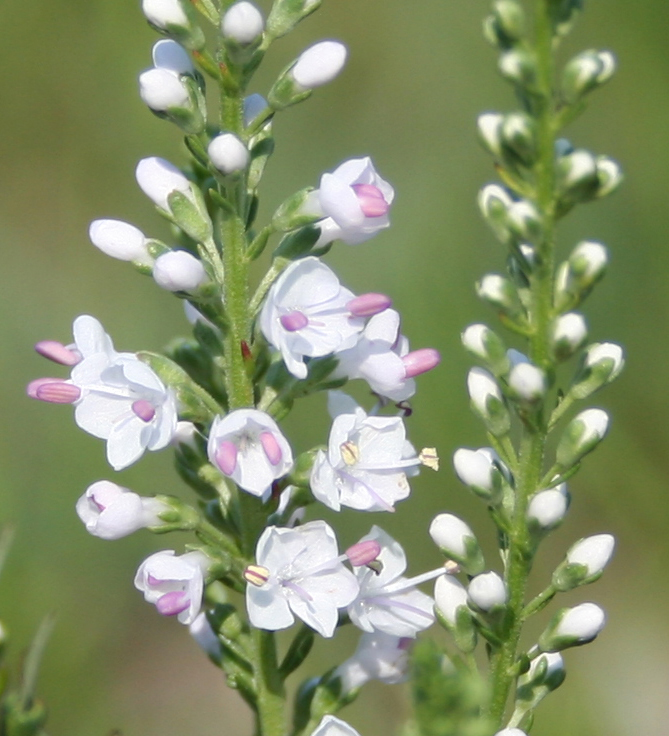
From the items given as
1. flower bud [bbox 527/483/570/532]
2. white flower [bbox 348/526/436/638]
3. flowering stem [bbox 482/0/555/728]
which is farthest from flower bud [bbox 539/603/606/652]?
white flower [bbox 348/526/436/638]

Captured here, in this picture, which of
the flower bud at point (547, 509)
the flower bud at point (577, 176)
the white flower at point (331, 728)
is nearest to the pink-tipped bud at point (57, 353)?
the white flower at point (331, 728)

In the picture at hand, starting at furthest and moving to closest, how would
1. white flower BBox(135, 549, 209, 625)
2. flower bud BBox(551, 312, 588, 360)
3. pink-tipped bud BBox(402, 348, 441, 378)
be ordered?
1. pink-tipped bud BBox(402, 348, 441, 378)
2. white flower BBox(135, 549, 209, 625)
3. flower bud BBox(551, 312, 588, 360)

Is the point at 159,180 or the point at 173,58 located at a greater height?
the point at 173,58

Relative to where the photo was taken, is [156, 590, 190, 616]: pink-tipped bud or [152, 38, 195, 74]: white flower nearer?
[156, 590, 190, 616]: pink-tipped bud

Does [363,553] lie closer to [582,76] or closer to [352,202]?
[352,202]

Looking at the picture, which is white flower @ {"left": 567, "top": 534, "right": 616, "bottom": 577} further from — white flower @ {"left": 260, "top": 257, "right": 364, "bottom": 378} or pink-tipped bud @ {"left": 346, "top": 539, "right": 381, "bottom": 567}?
white flower @ {"left": 260, "top": 257, "right": 364, "bottom": 378}

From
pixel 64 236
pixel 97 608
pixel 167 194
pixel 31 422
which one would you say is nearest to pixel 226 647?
pixel 167 194

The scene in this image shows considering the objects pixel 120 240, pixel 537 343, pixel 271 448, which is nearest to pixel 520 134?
pixel 537 343
